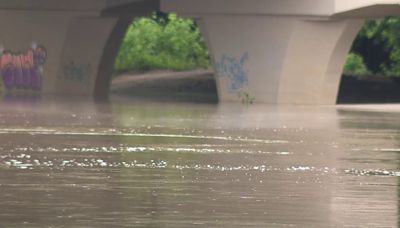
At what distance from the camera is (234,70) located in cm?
4809

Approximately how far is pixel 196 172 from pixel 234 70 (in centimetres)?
3008

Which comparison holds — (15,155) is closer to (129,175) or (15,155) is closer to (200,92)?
(129,175)

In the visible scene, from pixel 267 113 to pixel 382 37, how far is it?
987 inches

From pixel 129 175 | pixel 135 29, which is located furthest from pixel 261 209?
pixel 135 29

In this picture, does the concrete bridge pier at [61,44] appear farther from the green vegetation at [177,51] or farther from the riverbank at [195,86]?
the green vegetation at [177,51]

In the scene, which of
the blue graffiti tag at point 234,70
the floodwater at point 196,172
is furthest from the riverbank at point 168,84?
the floodwater at point 196,172

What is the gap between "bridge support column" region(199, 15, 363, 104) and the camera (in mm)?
46062

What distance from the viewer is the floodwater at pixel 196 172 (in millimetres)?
13188

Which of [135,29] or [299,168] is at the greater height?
[135,29]

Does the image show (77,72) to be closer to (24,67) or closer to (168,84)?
(24,67)

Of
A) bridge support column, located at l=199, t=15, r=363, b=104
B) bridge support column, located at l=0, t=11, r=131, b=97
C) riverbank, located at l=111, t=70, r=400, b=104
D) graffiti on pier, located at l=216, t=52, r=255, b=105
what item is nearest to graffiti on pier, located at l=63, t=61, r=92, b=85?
bridge support column, located at l=0, t=11, r=131, b=97

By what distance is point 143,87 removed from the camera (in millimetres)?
66688

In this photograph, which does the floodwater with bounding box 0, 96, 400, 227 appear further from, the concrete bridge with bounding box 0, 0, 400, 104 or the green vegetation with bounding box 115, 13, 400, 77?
the green vegetation with bounding box 115, 13, 400, 77

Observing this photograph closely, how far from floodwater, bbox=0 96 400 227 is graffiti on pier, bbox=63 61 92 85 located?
21435 mm
